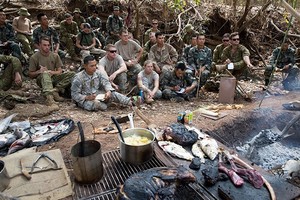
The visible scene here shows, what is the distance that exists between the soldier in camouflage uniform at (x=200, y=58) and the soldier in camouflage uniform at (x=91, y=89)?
265 centimetres

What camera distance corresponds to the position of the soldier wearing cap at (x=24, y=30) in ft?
27.7

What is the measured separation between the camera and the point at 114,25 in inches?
409

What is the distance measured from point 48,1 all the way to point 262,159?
1269cm

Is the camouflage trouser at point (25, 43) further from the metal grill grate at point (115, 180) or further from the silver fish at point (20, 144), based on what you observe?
the metal grill grate at point (115, 180)

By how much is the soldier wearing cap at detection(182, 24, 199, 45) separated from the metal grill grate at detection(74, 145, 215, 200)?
7.50 metres

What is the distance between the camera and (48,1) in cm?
1279

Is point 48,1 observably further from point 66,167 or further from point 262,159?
point 262,159

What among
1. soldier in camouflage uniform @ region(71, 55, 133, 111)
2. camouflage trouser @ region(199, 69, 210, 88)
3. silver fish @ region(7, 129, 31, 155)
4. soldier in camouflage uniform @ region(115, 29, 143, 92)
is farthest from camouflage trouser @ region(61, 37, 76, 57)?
silver fish @ region(7, 129, 31, 155)

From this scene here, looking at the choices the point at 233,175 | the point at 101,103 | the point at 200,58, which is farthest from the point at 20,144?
the point at 200,58

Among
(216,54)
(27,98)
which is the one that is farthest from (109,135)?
(216,54)

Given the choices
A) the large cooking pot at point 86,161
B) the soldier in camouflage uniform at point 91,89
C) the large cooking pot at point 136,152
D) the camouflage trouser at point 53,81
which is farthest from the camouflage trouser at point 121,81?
the large cooking pot at point 86,161

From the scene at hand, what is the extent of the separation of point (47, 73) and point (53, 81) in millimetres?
318

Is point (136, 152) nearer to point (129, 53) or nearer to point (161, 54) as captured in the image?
point (161, 54)

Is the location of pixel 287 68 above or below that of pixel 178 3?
below
